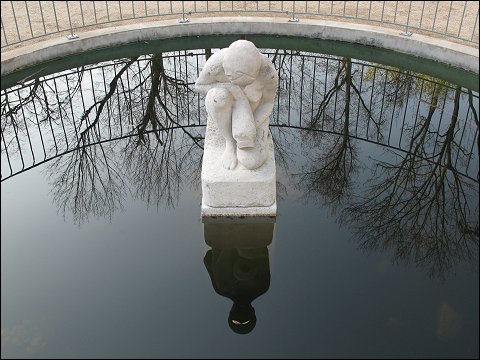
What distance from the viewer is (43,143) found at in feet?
24.7

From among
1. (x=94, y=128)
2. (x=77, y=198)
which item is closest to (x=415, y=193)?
(x=77, y=198)

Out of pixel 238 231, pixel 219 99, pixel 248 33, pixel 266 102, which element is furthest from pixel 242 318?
pixel 248 33

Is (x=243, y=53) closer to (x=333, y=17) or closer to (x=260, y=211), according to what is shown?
(x=260, y=211)

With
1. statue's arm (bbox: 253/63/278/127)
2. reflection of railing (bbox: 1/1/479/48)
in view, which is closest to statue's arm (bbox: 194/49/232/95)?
statue's arm (bbox: 253/63/278/127)

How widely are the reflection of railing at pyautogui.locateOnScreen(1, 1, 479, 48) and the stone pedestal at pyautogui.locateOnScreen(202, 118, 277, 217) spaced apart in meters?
5.57

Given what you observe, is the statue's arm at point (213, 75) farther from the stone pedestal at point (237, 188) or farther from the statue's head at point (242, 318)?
the statue's head at point (242, 318)

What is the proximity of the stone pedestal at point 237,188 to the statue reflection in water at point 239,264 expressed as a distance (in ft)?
0.48

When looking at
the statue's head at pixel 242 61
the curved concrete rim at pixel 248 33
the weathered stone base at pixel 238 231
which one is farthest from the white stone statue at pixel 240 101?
the curved concrete rim at pixel 248 33

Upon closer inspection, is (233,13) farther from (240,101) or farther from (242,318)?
(242,318)

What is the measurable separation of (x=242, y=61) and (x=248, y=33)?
615 cm

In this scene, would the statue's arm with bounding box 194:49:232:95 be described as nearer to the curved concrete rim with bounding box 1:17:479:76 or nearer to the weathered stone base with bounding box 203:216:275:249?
the weathered stone base with bounding box 203:216:275:249

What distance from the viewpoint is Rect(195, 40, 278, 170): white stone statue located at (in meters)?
5.25

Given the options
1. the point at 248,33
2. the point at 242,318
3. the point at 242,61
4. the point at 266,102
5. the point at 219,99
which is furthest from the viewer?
the point at 248,33

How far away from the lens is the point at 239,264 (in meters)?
5.52
